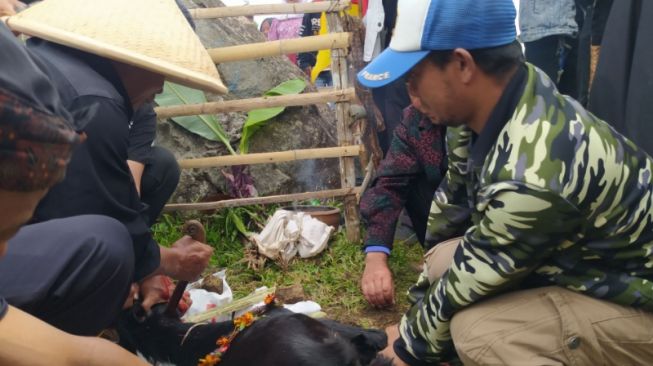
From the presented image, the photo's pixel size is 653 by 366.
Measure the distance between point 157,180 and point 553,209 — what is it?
6.91ft

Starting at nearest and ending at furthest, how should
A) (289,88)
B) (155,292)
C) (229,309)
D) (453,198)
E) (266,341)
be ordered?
(266,341) → (453,198) → (155,292) → (229,309) → (289,88)

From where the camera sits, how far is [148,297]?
276cm

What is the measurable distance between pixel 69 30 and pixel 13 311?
111cm

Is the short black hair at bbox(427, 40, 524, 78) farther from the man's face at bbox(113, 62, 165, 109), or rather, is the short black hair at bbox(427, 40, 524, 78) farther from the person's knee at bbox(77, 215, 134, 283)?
the person's knee at bbox(77, 215, 134, 283)

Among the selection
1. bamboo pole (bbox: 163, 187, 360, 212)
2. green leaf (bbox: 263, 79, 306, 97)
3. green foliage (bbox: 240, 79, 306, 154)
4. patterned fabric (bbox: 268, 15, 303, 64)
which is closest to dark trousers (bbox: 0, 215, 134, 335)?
bamboo pole (bbox: 163, 187, 360, 212)

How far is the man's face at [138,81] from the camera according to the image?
241 centimetres

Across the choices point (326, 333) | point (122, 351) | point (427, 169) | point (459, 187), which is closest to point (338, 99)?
point (427, 169)

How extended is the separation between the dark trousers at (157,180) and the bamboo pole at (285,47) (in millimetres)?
910

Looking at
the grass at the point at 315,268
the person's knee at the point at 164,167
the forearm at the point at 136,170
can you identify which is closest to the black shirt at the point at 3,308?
the forearm at the point at 136,170

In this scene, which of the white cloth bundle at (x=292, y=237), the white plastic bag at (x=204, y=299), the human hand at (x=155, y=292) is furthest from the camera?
the white cloth bundle at (x=292, y=237)

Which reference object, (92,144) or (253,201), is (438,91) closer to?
(92,144)

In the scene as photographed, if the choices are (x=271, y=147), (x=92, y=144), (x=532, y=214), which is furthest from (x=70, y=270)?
(x=271, y=147)

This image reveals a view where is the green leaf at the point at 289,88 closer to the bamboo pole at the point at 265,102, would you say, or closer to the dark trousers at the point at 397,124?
the dark trousers at the point at 397,124

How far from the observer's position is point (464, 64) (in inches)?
78.6
